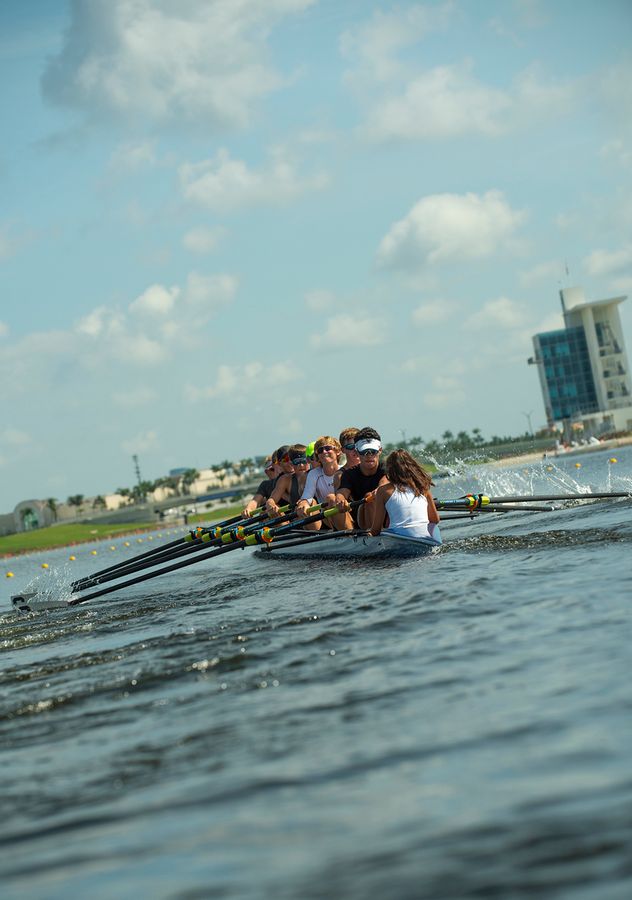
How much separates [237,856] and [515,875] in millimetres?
965

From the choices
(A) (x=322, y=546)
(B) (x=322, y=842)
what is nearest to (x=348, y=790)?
(B) (x=322, y=842)

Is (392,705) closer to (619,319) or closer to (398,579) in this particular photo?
(398,579)

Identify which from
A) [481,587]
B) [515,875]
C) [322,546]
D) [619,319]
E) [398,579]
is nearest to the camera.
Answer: [515,875]

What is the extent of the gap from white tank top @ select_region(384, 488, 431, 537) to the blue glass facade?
124 meters

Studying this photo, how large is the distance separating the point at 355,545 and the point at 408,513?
149cm

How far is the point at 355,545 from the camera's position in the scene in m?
12.5

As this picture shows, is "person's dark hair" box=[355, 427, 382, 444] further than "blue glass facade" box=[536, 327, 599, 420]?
No

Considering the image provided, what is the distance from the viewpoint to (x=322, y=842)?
3432 mm

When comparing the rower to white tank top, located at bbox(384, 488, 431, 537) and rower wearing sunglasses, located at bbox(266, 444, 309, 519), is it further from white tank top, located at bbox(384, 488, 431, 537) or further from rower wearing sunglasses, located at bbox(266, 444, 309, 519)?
white tank top, located at bbox(384, 488, 431, 537)

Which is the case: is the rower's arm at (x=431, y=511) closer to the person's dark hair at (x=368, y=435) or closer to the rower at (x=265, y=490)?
the person's dark hair at (x=368, y=435)

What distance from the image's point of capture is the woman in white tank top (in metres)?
10.9

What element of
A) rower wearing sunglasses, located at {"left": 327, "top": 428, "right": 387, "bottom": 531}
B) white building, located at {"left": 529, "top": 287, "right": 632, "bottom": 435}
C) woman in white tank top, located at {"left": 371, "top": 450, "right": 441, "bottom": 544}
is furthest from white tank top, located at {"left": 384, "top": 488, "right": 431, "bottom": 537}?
white building, located at {"left": 529, "top": 287, "right": 632, "bottom": 435}

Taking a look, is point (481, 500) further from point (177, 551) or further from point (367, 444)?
point (177, 551)

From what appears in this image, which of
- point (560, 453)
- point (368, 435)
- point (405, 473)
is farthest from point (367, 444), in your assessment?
point (560, 453)
